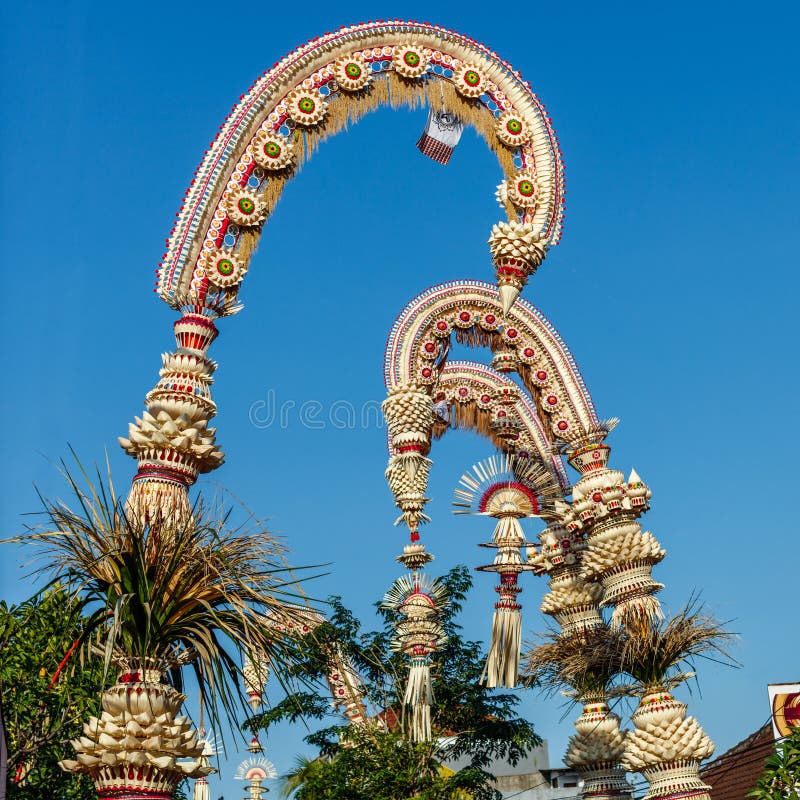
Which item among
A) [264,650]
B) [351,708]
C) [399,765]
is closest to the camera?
[264,650]

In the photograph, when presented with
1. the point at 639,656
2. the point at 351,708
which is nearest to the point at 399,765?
the point at 351,708

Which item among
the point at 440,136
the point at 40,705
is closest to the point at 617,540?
the point at 440,136

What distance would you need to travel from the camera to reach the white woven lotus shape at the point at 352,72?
47.0 ft

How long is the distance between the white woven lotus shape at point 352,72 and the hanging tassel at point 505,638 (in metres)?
10.1

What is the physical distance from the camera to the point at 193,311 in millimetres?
12102

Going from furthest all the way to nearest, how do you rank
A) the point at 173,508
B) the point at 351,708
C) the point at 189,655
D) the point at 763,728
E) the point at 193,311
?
the point at 763,728 → the point at 351,708 → the point at 193,311 → the point at 173,508 → the point at 189,655

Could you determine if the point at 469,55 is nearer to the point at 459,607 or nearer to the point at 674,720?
the point at 674,720

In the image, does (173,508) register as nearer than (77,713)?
Yes

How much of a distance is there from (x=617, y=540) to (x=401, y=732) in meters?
5.59

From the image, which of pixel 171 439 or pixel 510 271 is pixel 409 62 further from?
pixel 171 439

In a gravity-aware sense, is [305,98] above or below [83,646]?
above

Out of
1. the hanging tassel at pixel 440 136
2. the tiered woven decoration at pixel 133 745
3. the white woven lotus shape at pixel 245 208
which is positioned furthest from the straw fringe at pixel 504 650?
the tiered woven decoration at pixel 133 745

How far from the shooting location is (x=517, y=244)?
14789 mm

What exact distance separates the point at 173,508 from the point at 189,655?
161 cm
